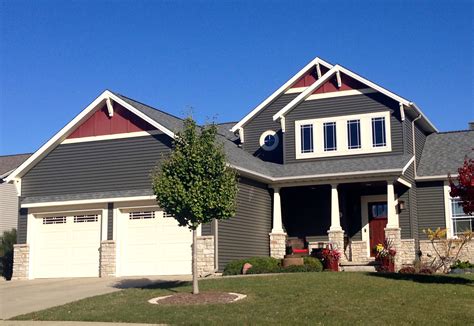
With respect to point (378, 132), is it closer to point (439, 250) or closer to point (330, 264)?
point (439, 250)

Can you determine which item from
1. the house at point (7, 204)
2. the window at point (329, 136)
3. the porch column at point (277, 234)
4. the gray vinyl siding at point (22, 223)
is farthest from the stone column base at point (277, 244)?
the house at point (7, 204)

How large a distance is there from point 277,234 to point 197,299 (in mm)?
11252

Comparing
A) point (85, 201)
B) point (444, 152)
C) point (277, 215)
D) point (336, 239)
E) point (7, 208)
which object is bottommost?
point (336, 239)

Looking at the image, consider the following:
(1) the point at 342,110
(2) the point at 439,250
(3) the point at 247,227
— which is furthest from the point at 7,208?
(2) the point at 439,250

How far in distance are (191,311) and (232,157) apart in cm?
1113

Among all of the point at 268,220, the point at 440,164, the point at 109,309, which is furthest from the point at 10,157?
the point at 109,309

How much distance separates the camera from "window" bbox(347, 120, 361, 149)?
27.2 m

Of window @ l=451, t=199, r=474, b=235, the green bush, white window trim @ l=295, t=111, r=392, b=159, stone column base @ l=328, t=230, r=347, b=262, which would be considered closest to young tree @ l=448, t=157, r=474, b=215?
the green bush

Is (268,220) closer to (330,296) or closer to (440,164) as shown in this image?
(440,164)

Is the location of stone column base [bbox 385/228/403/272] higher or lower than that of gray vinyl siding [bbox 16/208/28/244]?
lower

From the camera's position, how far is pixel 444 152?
2891 centimetres

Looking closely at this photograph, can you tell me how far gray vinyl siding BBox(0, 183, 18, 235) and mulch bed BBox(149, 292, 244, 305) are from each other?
1008 inches

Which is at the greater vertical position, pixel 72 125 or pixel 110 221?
pixel 72 125

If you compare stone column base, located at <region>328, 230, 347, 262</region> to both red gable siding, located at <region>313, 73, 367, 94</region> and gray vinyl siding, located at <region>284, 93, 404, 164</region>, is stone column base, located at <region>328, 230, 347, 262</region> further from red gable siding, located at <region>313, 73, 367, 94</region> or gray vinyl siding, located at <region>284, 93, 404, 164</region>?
→ red gable siding, located at <region>313, 73, 367, 94</region>
